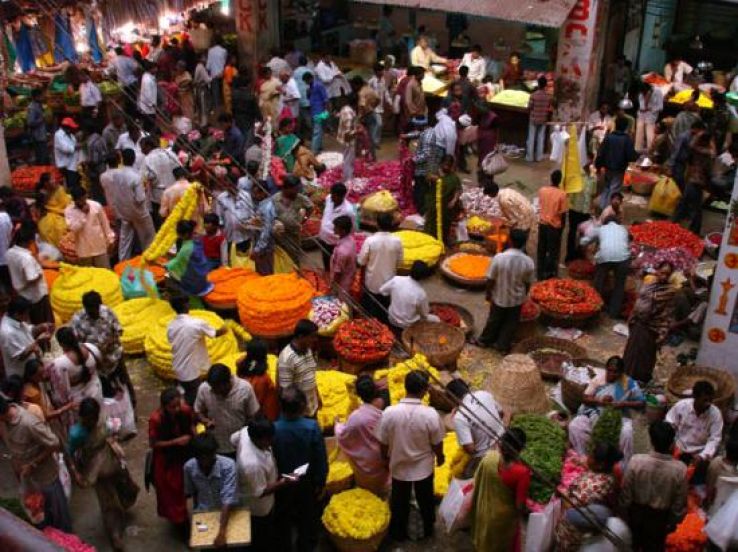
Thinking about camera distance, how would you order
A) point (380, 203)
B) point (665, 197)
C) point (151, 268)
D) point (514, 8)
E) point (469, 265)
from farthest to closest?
point (514, 8) < point (665, 197) < point (380, 203) < point (469, 265) < point (151, 268)

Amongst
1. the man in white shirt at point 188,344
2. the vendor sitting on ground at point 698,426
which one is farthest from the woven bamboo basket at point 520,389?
the man in white shirt at point 188,344

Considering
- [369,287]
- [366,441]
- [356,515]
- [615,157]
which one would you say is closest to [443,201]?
[369,287]

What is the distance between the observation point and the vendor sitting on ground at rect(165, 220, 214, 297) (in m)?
9.28

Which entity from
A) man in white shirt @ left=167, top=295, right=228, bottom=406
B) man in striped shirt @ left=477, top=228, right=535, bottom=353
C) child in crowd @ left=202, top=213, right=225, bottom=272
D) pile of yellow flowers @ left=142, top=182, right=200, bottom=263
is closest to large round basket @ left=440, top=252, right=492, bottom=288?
man in striped shirt @ left=477, top=228, right=535, bottom=353

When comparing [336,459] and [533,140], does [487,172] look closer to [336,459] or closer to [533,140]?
[533,140]

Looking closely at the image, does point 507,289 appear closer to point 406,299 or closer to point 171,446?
point 406,299

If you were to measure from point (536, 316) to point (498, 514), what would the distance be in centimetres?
415

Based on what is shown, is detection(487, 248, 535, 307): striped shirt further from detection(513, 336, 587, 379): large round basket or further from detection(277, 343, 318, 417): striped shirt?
detection(277, 343, 318, 417): striped shirt

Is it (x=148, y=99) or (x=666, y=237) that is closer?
(x=666, y=237)

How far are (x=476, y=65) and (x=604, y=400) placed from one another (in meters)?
11.1

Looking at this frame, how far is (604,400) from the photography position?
23.9ft

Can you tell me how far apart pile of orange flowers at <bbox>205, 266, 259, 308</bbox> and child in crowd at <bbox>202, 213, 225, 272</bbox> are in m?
0.17

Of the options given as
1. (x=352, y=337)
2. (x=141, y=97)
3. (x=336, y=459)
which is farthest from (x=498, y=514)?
(x=141, y=97)

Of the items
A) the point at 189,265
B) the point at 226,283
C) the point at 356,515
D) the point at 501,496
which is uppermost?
the point at 189,265
